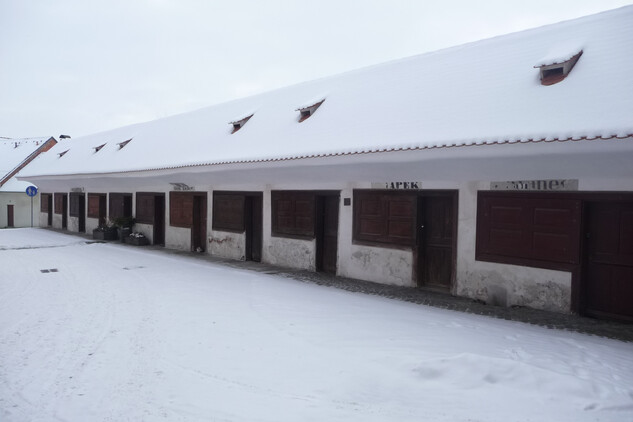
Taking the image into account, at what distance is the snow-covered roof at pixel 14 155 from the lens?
29.0 meters

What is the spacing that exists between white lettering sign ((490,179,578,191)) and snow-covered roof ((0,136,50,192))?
1250 inches

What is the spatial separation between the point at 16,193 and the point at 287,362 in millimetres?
31870

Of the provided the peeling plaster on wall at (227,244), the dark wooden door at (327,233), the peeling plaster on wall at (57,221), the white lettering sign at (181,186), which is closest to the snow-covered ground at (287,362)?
the dark wooden door at (327,233)

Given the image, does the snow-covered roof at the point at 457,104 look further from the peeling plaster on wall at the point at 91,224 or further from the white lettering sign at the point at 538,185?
the peeling plaster on wall at the point at 91,224

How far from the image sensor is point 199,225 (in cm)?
1459

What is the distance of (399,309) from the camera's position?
7.09 metres

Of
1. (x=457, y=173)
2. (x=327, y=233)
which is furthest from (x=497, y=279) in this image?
(x=327, y=233)

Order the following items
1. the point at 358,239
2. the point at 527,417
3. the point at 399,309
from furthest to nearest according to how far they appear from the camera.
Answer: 1. the point at 358,239
2. the point at 399,309
3. the point at 527,417

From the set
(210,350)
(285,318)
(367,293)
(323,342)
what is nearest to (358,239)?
(367,293)

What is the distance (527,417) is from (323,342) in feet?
8.24

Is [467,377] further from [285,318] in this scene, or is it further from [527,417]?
[285,318]

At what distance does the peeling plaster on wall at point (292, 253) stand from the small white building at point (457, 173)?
41 millimetres

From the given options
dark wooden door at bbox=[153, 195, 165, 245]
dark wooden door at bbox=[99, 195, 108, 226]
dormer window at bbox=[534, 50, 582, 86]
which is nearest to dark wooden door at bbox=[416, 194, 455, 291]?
dormer window at bbox=[534, 50, 582, 86]

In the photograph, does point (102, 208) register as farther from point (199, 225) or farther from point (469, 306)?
point (469, 306)
